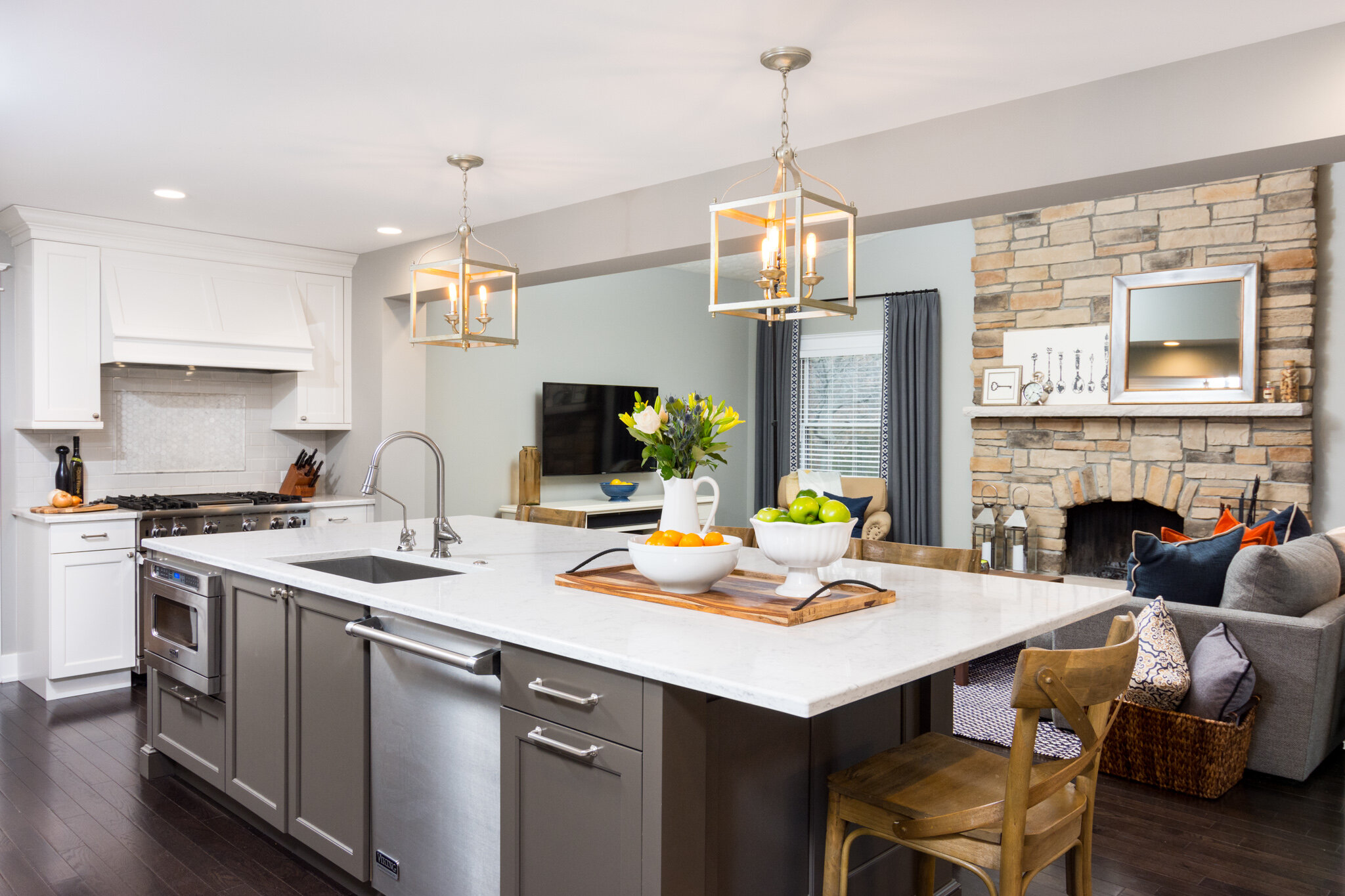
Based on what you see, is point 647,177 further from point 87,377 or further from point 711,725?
point 87,377

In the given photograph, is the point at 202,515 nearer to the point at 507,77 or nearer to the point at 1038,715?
the point at 507,77

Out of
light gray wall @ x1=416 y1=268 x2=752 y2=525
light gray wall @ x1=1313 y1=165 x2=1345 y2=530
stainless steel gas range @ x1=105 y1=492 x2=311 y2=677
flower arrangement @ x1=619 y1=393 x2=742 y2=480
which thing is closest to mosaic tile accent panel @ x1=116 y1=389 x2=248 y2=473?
stainless steel gas range @ x1=105 y1=492 x2=311 y2=677

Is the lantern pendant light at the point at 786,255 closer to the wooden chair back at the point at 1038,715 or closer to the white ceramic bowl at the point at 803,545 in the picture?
the white ceramic bowl at the point at 803,545

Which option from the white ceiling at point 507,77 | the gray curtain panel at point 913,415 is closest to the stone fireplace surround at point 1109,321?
the gray curtain panel at point 913,415

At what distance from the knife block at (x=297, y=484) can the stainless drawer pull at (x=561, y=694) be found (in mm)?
4163

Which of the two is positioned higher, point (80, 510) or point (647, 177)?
point (647, 177)

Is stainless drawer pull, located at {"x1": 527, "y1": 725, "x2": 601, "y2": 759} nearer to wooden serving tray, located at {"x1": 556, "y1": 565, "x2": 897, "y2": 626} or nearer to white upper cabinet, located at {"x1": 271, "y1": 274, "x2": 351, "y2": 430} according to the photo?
wooden serving tray, located at {"x1": 556, "y1": 565, "x2": 897, "y2": 626}

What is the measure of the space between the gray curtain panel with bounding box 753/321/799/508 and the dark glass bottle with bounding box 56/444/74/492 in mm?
5540

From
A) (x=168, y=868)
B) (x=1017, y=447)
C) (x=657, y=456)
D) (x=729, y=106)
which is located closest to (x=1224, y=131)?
(x=729, y=106)

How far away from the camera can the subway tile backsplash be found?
16.2 feet

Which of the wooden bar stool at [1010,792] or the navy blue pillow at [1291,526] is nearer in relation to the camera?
the wooden bar stool at [1010,792]

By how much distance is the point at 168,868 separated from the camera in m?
2.74

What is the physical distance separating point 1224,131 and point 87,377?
5.18 m

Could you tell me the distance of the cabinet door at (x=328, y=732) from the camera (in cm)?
247
